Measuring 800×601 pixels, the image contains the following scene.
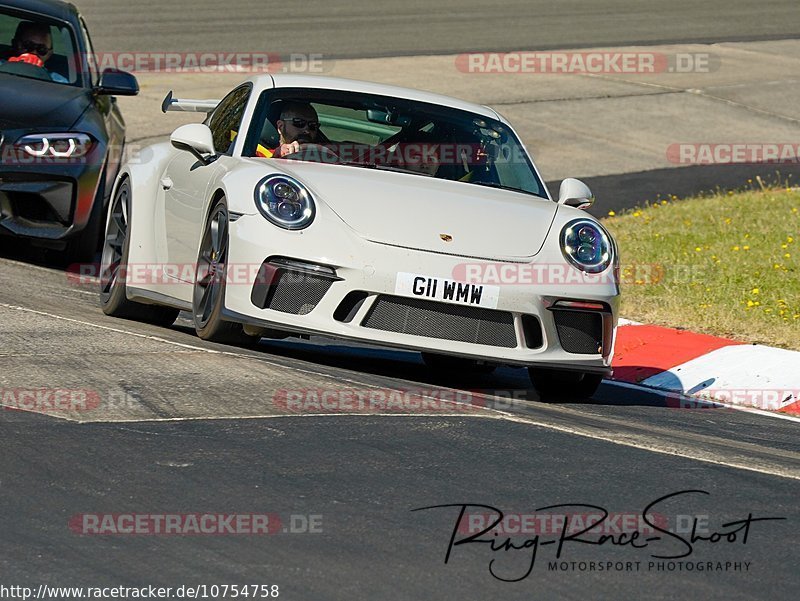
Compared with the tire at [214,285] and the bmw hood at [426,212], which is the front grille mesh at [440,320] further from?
the tire at [214,285]

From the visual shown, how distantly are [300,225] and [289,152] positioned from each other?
107cm

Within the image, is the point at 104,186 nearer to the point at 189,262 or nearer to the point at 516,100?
the point at 189,262

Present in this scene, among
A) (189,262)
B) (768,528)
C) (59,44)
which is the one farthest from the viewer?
(59,44)

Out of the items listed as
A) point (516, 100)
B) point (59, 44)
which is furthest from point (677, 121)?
point (59, 44)

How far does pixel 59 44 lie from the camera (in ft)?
35.8

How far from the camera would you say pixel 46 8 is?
439 inches

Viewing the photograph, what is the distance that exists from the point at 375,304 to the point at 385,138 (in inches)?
61.6

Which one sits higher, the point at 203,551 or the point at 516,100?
the point at 516,100

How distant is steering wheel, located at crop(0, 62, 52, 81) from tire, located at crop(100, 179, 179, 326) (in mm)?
2007

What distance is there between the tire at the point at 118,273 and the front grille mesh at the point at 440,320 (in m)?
2.08
